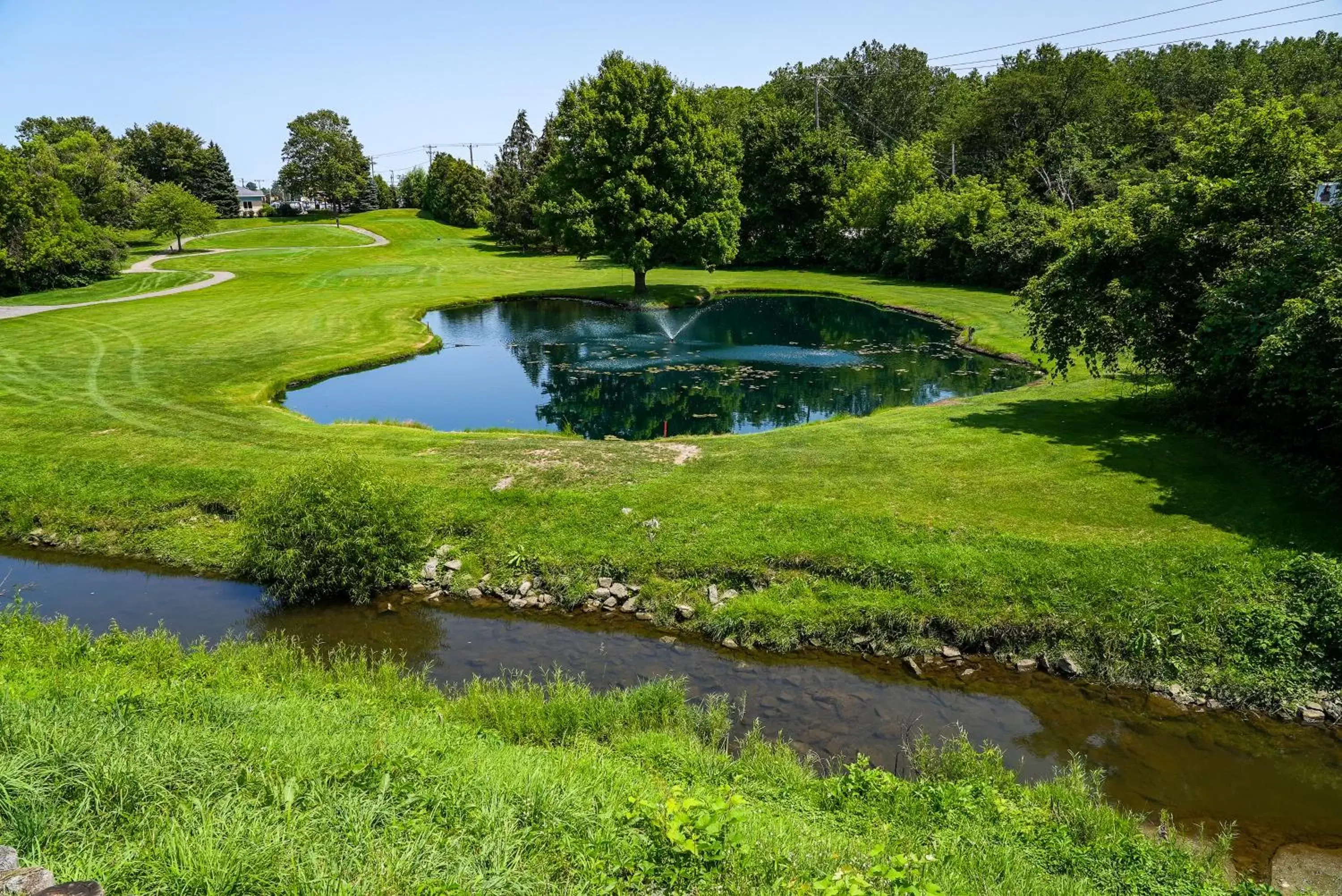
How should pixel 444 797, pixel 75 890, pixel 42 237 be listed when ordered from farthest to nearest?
pixel 42 237 → pixel 444 797 → pixel 75 890

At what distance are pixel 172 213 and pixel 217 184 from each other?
48538 millimetres

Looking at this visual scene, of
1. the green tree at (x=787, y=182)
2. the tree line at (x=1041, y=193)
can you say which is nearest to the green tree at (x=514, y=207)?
the tree line at (x=1041, y=193)

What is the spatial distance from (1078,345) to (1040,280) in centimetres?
255

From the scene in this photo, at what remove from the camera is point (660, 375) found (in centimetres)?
3653

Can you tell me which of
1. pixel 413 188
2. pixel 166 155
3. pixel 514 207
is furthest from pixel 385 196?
pixel 514 207

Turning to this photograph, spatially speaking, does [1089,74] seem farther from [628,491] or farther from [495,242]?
[628,491]

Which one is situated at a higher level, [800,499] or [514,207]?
[514,207]

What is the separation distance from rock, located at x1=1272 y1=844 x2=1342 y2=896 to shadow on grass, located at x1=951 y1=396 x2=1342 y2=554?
6704 mm

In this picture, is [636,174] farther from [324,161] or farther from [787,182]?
[324,161]

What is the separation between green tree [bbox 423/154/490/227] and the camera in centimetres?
10819

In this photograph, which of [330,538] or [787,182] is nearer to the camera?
[330,538]

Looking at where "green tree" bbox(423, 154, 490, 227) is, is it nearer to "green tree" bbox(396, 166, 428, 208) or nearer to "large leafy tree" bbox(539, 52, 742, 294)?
"green tree" bbox(396, 166, 428, 208)

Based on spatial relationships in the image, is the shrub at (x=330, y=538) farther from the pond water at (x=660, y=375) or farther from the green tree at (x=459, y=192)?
the green tree at (x=459, y=192)

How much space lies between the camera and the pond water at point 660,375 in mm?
30109
